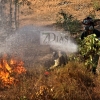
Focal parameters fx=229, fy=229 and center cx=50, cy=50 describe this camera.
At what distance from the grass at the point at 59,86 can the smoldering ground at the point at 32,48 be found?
285 cm

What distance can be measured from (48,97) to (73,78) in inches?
66.1

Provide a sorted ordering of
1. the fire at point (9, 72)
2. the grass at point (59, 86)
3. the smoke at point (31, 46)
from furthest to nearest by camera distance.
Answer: the smoke at point (31, 46) → the fire at point (9, 72) → the grass at point (59, 86)

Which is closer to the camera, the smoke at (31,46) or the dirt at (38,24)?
the smoke at (31,46)

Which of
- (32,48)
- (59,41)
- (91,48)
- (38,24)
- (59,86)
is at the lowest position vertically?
(32,48)

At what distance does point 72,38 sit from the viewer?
48.7 feet

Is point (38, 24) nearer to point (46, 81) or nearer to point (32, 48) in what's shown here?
point (32, 48)

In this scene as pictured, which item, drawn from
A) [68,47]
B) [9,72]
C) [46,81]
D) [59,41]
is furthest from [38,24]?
[46,81]

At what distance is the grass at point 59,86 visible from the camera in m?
6.88

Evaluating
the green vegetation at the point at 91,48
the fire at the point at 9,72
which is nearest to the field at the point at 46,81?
the fire at the point at 9,72

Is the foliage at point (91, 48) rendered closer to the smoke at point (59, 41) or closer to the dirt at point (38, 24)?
the dirt at point (38, 24)

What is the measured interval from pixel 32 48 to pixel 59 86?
26.9 ft

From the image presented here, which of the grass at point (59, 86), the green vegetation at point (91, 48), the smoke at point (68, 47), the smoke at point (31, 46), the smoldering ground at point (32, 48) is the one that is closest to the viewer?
the grass at point (59, 86)

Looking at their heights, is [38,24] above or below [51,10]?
below

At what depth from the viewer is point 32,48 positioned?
15281mm
